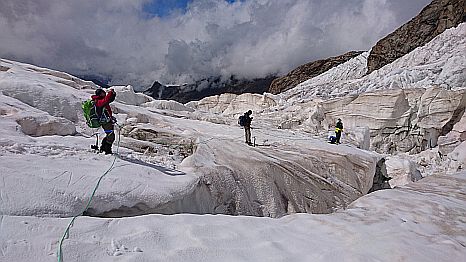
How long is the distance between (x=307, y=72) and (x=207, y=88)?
25784 mm

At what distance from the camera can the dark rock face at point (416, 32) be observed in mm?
46219

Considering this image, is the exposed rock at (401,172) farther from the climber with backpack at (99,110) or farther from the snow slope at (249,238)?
the climber with backpack at (99,110)

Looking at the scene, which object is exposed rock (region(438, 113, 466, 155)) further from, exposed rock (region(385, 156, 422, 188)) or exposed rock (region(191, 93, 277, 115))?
exposed rock (region(191, 93, 277, 115))

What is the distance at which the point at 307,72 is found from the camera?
73875 mm

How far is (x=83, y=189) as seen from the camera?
4.33 metres

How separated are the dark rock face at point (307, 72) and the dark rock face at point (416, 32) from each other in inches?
702

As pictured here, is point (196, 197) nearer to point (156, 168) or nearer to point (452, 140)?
point (156, 168)

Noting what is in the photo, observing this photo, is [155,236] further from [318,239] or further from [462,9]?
[462,9]

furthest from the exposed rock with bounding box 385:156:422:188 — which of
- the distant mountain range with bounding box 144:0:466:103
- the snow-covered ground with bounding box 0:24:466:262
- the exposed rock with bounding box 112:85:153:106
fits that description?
the distant mountain range with bounding box 144:0:466:103

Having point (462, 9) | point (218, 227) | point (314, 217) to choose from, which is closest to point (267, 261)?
point (218, 227)

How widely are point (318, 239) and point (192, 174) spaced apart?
10.5ft

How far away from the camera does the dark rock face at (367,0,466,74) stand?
46.2m

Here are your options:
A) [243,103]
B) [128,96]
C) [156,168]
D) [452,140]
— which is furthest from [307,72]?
[156,168]

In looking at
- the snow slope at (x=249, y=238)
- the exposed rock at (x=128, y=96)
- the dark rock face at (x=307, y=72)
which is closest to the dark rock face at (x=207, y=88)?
the dark rock face at (x=307, y=72)
